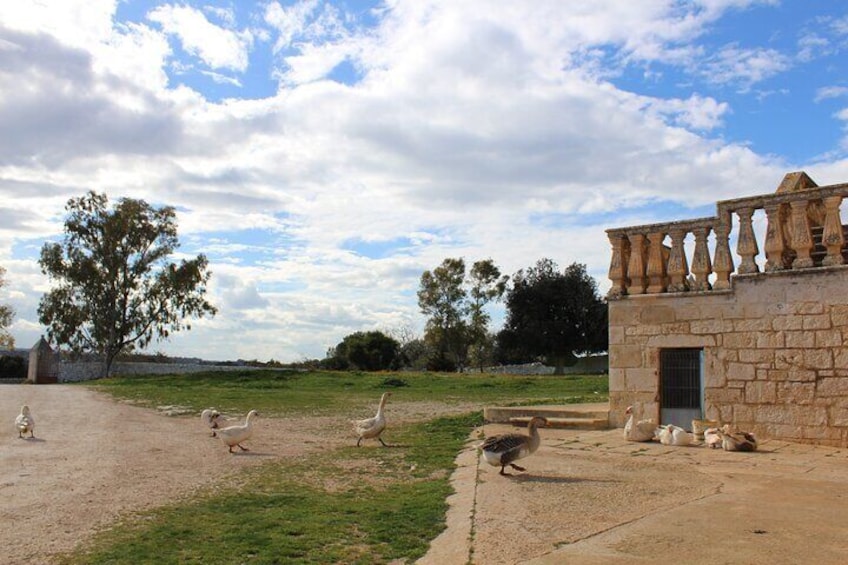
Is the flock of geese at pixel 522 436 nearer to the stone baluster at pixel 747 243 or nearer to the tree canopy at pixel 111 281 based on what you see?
the stone baluster at pixel 747 243

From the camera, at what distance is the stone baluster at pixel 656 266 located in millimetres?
11984

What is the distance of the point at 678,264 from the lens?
1177 cm

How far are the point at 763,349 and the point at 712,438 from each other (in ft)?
5.36

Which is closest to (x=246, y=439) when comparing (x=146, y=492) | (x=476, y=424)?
(x=146, y=492)

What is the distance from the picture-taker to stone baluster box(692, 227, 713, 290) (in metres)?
11.5

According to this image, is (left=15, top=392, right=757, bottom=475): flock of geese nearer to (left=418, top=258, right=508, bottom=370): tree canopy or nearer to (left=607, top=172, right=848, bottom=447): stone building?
(left=607, top=172, right=848, bottom=447): stone building

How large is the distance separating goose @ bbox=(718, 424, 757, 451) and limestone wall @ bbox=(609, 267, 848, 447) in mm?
1014

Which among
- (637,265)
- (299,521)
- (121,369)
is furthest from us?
(121,369)

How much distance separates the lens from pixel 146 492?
801cm

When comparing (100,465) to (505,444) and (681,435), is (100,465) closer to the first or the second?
(505,444)

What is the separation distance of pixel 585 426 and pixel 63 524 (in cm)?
842

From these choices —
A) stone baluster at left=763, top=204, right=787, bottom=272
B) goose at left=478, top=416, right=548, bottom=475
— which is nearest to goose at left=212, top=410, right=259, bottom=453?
goose at left=478, top=416, right=548, bottom=475

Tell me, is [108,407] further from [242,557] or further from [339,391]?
[242,557]

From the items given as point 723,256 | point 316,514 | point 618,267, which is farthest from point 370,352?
point 316,514
